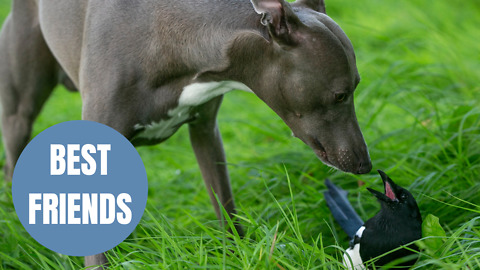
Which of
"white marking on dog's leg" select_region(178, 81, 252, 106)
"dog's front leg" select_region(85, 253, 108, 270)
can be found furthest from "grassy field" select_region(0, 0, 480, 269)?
"white marking on dog's leg" select_region(178, 81, 252, 106)

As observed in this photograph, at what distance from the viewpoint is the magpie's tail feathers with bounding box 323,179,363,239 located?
9.10 feet

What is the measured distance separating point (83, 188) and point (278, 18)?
0.97m

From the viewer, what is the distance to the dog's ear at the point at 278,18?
2.21 m

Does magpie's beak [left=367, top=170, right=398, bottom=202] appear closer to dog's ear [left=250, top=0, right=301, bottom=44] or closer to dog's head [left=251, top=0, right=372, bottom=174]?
dog's head [left=251, top=0, right=372, bottom=174]

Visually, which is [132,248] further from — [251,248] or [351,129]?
[351,129]

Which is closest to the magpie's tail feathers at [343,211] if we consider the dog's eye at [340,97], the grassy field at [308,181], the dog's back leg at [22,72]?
the grassy field at [308,181]

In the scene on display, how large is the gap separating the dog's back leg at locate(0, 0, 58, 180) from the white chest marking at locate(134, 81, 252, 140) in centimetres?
88

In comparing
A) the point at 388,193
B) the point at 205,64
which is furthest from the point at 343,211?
the point at 205,64

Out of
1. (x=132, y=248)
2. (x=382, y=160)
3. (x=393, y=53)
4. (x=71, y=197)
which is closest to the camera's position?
(x=71, y=197)

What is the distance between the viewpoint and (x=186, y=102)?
8.39 ft

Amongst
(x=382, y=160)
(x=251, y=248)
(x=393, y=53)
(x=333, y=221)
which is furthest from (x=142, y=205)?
Answer: (x=393, y=53)

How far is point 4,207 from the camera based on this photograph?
9.99 ft

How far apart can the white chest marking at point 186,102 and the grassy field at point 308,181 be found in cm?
34

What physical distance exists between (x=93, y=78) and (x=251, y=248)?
91 cm
